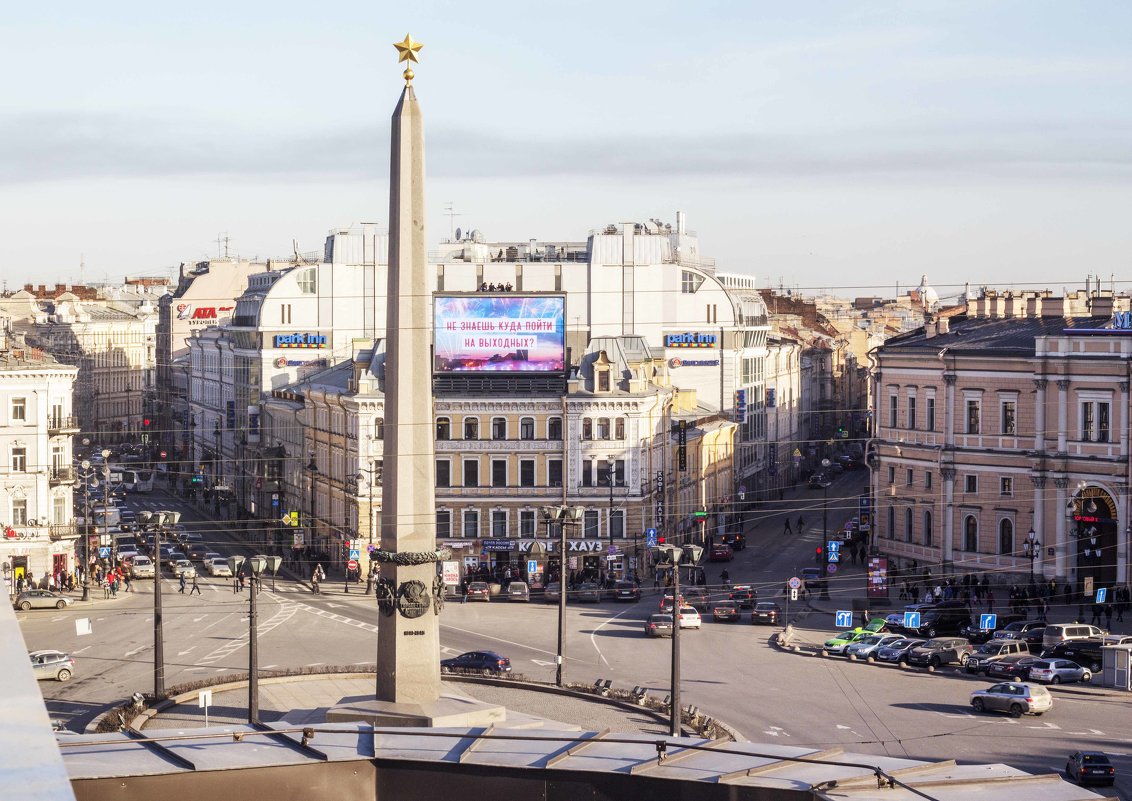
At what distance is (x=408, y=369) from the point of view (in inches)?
1222

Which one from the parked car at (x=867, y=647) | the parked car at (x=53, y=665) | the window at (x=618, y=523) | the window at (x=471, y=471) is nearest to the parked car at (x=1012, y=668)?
the parked car at (x=867, y=647)

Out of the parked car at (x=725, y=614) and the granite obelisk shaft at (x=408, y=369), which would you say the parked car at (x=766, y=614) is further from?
the granite obelisk shaft at (x=408, y=369)

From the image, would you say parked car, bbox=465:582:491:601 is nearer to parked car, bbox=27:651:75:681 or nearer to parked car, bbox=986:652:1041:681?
parked car, bbox=27:651:75:681

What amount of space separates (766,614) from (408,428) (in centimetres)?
2656

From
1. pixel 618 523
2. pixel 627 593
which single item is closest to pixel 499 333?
pixel 618 523

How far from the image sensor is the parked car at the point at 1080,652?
154 ft

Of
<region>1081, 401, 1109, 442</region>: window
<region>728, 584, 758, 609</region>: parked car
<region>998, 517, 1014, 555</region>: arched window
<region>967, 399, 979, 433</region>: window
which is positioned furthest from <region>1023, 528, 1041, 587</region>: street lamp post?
<region>728, 584, 758, 609</region>: parked car

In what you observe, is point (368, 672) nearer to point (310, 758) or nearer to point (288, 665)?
point (288, 665)

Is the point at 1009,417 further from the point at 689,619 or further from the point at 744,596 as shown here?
the point at 689,619

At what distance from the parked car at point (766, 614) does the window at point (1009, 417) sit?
1263 cm

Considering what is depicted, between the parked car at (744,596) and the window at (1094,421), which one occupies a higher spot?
the window at (1094,421)

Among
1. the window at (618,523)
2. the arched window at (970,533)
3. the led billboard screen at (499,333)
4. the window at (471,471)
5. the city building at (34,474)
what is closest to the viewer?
the arched window at (970,533)

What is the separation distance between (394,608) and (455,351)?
37.1 metres

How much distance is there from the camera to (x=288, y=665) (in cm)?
4469
